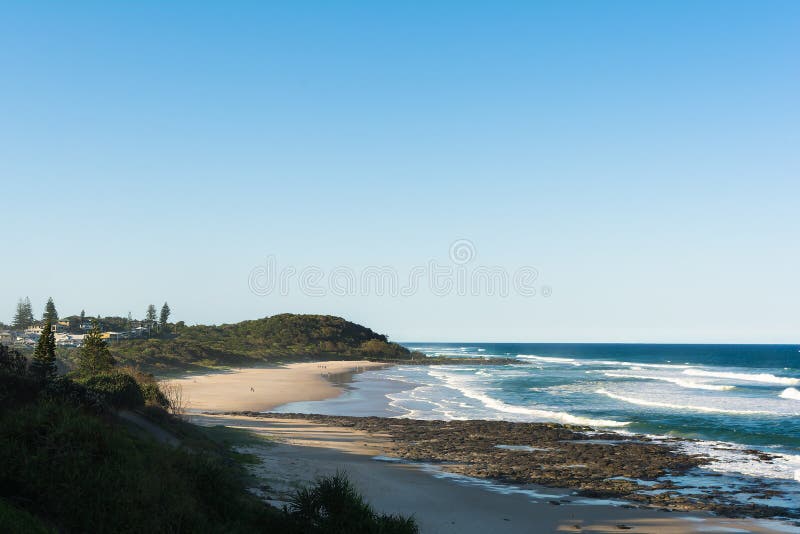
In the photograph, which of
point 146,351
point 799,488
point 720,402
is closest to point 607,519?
point 799,488

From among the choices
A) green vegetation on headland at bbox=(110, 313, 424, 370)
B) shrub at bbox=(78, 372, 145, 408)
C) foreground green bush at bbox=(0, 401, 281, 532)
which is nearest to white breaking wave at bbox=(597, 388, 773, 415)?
shrub at bbox=(78, 372, 145, 408)

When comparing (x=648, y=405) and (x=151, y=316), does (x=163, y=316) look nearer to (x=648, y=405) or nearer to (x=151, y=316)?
(x=151, y=316)

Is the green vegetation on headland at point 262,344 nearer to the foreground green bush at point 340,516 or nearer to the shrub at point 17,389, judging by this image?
the shrub at point 17,389

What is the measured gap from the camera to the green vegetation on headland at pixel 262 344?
9038 centimetres

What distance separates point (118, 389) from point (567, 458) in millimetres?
18156

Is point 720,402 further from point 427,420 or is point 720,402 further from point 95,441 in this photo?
point 95,441

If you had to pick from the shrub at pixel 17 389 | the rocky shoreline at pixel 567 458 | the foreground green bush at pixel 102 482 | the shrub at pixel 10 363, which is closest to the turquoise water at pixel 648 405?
the rocky shoreline at pixel 567 458

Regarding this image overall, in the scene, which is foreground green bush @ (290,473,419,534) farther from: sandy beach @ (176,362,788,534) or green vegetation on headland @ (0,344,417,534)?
sandy beach @ (176,362,788,534)

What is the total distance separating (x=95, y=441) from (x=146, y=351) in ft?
271

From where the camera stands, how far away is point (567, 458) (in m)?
27.0

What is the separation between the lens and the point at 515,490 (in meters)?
21.2

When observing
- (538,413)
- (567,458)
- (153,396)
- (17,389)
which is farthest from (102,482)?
(538,413)

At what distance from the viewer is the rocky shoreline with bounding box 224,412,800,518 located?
2047cm

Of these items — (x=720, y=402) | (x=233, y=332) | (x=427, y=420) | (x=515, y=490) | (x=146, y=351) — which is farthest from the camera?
(x=233, y=332)
